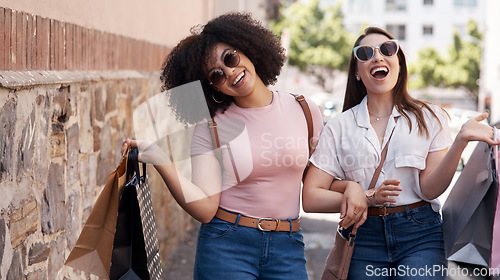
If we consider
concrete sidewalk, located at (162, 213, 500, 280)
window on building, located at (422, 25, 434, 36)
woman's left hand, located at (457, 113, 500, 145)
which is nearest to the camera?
woman's left hand, located at (457, 113, 500, 145)

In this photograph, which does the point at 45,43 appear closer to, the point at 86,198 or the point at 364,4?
the point at 86,198

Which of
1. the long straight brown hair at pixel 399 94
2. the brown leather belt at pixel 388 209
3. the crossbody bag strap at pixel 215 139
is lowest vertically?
the brown leather belt at pixel 388 209

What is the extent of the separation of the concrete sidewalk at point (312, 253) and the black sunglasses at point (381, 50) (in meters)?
2.50

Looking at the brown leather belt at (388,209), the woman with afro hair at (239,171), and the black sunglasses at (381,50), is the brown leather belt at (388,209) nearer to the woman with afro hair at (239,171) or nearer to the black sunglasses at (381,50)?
the woman with afro hair at (239,171)

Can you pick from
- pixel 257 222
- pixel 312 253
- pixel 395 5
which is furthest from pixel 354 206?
pixel 395 5

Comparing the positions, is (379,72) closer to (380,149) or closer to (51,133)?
(380,149)

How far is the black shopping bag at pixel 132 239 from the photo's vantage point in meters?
2.76

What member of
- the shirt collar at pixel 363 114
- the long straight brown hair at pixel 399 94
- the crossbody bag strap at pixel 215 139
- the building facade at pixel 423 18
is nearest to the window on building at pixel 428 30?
the building facade at pixel 423 18

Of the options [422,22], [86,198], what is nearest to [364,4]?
[422,22]

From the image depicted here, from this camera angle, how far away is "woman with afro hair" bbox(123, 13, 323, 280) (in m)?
2.93

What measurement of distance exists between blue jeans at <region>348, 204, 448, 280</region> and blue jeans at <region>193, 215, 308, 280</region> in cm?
31

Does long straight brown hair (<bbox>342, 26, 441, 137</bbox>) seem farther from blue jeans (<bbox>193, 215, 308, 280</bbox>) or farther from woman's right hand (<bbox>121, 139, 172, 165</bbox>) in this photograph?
woman's right hand (<bbox>121, 139, 172, 165</bbox>)

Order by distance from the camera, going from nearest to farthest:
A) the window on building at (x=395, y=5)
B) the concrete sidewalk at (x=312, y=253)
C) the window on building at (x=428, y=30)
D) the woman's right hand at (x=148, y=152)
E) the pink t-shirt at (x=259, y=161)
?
the woman's right hand at (x=148, y=152) → the pink t-shirt at (x=259, y=161) → the concrete sidewalk at (x=312, y=253) → the window on building at (x=428, y=30) → the window on building at (x=395, y=5)

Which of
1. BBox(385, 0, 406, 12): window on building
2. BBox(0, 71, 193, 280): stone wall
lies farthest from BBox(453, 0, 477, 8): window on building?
BBox(0, 71, 193, 280): stone wall
